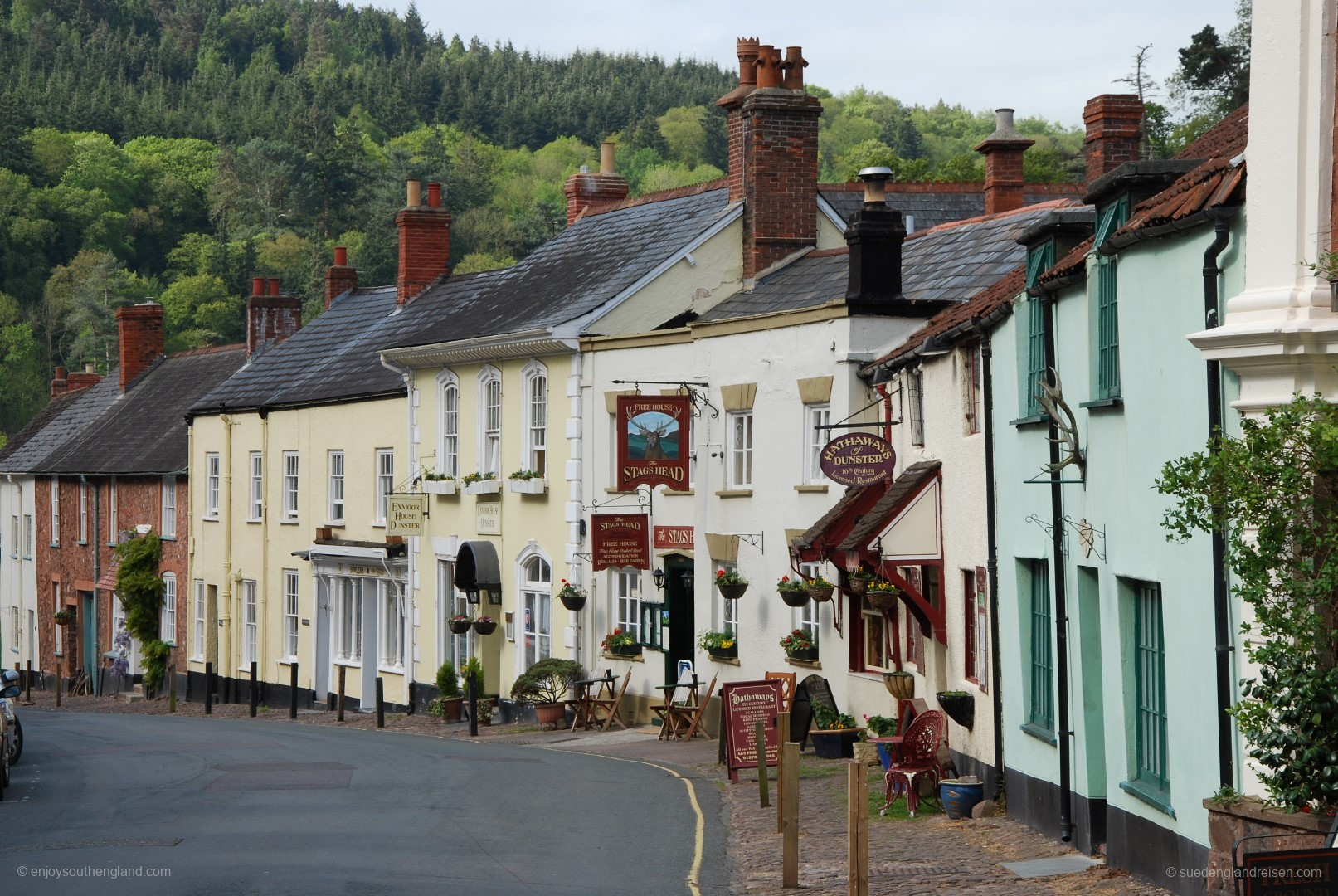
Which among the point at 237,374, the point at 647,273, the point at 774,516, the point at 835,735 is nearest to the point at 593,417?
the point at 647,273

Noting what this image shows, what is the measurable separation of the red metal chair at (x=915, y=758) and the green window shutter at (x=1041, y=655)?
1.57 meters

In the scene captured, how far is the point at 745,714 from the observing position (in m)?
20.1

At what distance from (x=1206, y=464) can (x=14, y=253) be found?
11088 centimetres

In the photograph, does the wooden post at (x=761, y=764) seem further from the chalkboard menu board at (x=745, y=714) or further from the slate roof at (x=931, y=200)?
the slate roof at (x=931, y=200)

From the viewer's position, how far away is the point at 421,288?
135ft

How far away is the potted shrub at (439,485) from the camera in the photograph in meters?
33.6

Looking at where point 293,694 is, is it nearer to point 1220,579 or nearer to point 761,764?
point 761,764

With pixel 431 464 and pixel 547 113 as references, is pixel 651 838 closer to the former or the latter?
pixel 431 464

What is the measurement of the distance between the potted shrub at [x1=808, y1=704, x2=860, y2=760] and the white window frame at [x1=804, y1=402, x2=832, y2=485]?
3.30 meters

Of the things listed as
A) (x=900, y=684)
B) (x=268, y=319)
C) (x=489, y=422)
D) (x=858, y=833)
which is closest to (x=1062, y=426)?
(x=858, y=833)

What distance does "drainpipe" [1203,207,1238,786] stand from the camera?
34.9 feet

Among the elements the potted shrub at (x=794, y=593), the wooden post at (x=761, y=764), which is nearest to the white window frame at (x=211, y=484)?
the potted shrub at (x=794, y=593)

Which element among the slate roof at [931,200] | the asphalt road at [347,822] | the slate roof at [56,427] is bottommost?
the asphalt road at [347,822]

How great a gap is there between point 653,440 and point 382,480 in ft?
38.6
